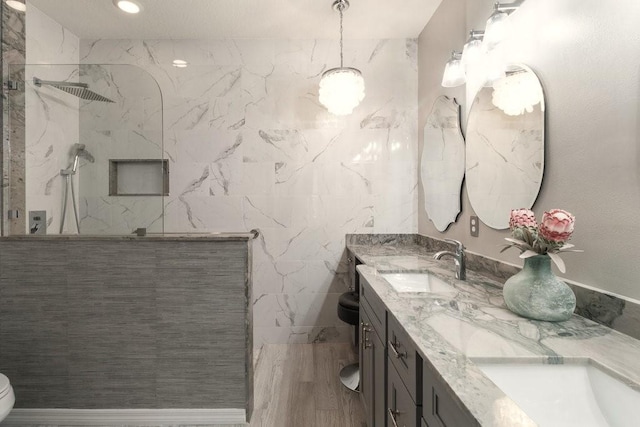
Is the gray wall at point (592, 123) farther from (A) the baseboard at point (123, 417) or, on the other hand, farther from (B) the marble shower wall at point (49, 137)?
(B) the marble shower wall at point (49, 137)

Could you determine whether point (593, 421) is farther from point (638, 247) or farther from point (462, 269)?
point (462, 269)

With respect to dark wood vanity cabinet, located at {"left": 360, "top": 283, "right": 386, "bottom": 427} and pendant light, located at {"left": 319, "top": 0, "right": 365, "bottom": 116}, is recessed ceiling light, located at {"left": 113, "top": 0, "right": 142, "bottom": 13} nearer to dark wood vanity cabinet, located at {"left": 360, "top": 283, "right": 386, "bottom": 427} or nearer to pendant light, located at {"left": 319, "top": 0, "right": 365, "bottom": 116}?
pendant light, located at {"left": 319, "top": 0, "right": 365, "bottom": 116}

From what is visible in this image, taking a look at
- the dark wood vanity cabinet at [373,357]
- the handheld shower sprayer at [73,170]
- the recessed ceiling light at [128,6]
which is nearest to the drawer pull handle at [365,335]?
the dark wood vanity cabinet at [373,357]

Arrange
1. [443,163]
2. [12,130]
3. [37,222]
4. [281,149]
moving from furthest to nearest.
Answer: [281,149] < [443,163] < [37,222] < [12,130]

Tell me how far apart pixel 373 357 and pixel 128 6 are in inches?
113

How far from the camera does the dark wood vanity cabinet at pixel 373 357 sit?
1193 mm

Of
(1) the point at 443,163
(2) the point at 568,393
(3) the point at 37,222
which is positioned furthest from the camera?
(1) the point at 443,163

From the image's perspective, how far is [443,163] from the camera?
2070 mm

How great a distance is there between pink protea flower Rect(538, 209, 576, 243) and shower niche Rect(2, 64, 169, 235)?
199 cm

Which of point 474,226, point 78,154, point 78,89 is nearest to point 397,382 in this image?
point 474,226

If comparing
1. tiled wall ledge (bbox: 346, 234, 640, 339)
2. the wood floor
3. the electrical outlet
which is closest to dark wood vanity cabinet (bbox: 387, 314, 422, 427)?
tiled wall ledge (bbox: 346, 234, 640, 339)

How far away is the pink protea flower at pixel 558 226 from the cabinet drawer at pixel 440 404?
564mm

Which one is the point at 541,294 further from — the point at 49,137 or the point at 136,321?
the point at 49,137

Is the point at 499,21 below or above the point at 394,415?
above
